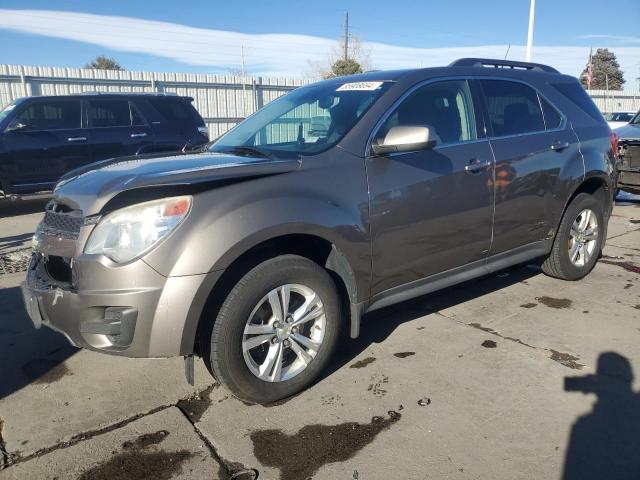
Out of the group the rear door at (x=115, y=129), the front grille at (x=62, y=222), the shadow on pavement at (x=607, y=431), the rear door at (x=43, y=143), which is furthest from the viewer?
the rear door at (x=115, y=129)

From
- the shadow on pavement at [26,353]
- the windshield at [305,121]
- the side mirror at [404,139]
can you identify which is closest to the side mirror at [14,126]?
the shadow on pavement at [26,353]

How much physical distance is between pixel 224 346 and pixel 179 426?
0.52m

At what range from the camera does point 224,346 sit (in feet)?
8.73

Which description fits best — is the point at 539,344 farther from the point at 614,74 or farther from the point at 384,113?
the point at 614,74

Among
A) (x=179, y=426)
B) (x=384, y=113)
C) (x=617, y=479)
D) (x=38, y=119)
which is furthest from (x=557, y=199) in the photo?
(x=38, y=119)

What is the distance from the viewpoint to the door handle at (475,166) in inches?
142

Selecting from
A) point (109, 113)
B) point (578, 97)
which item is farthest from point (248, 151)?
point (109, 113)

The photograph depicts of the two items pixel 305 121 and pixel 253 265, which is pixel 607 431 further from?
pixel 305 121

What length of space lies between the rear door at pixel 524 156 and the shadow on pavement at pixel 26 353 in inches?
126

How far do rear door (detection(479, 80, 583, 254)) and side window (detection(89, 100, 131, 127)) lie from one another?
7.23 metres

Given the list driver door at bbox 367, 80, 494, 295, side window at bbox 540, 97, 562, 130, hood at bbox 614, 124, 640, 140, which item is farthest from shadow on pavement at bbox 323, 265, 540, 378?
hood at bbox 614, 124, 640, 140

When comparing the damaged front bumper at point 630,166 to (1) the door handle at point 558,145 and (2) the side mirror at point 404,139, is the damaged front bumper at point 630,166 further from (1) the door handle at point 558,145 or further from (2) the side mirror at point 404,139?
(2) the side mirror at point 404,139

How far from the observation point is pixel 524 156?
4.03 meters

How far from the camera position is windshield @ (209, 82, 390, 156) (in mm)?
3316
